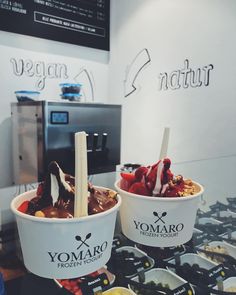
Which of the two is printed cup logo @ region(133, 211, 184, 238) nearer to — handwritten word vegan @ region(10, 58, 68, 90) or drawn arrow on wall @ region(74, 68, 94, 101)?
handwritten word vegan @ region(10, 58, 68, 90)

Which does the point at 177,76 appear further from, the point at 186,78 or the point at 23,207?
the point at 23,207

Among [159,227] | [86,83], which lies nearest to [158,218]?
[159,227]

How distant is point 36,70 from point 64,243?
6.72ft

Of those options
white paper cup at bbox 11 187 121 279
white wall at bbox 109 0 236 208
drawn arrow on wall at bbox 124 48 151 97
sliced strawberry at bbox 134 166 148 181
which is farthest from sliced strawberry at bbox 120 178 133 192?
drawn arrow on wall at bbox 124 48 151 97

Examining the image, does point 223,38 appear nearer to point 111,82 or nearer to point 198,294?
point 111,82

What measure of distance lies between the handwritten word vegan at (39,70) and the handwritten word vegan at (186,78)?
86 cm

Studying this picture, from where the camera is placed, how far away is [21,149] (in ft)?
6.60

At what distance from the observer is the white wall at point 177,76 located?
71.3 inches

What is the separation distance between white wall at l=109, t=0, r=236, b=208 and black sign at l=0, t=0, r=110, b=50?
15 cm

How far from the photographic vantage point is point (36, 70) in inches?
87.1

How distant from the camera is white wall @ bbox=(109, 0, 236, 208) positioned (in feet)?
5.94

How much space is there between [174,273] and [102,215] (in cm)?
18

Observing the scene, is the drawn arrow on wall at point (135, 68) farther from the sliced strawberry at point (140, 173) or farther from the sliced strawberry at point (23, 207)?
the sliced strawberry at point (23, 207)

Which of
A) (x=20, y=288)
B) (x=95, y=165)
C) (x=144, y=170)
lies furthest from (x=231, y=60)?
(x=20, y=288)
